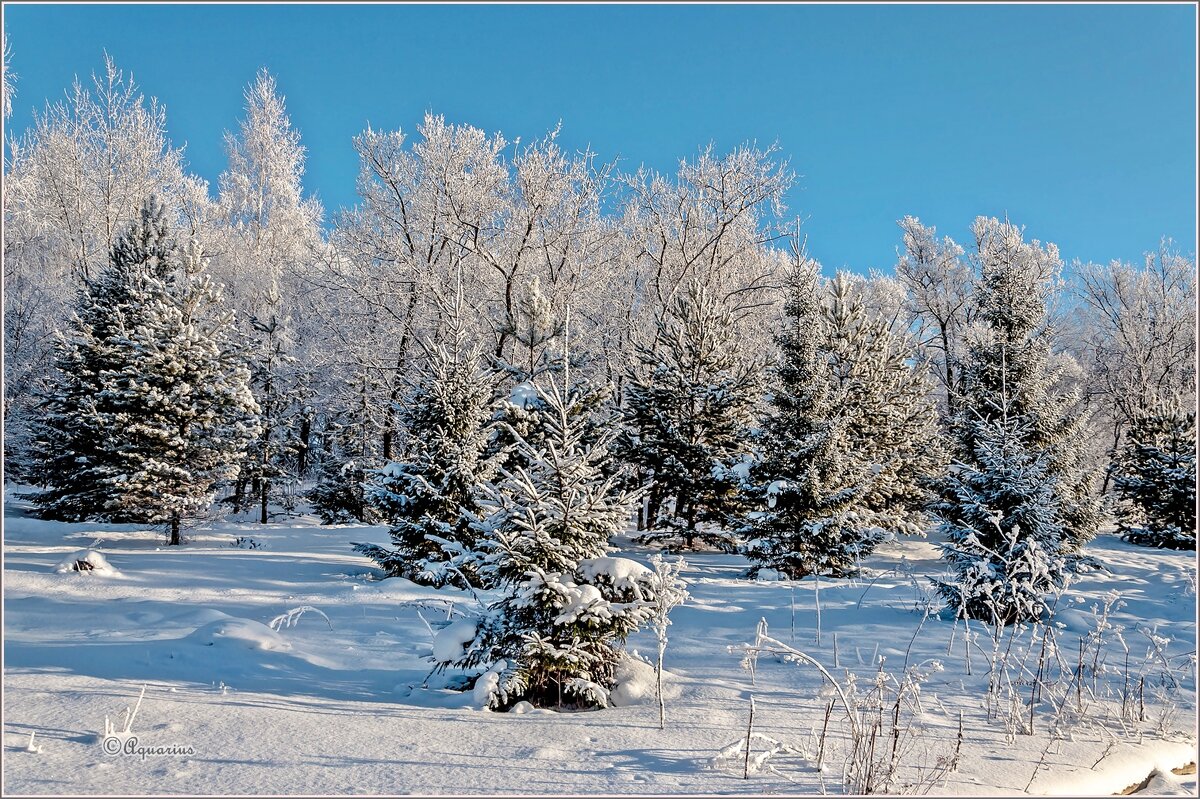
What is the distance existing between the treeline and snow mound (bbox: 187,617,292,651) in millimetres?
1796

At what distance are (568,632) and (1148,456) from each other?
22.0m

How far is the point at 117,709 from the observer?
174 inches

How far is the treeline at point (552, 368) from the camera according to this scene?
33.2 feet

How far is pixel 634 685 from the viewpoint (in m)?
5.25

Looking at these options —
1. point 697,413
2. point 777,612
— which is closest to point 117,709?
point 777,612

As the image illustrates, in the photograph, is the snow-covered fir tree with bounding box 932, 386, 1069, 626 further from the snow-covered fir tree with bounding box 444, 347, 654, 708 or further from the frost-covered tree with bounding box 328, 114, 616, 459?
the frost-covered tree with bounding box 328, 114, 616, 459

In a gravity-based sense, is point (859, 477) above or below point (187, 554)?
above

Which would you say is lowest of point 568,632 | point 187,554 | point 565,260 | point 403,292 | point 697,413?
point 187,554

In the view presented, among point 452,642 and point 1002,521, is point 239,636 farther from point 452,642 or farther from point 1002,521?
point 1002,521

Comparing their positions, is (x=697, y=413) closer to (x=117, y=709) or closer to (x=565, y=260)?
(x=565, y=260)

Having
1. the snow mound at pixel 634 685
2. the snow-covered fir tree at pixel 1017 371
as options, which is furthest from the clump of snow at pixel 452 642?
the snow-covered fir tree at pixel 1017 371

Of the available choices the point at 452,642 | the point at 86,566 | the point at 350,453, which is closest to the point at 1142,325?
the point at 350,453

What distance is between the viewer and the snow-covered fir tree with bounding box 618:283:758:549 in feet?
52.8

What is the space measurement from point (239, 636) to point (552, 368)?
1044cm
